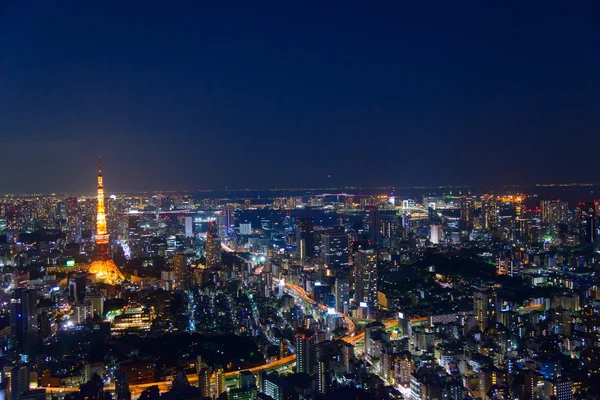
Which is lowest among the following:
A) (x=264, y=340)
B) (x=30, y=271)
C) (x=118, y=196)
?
(x=264, y=340)

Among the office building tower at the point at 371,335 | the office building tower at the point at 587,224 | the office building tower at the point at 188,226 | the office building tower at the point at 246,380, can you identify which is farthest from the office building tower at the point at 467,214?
the office building tower at the point at 246,380

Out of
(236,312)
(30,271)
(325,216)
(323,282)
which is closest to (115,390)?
(236,312)

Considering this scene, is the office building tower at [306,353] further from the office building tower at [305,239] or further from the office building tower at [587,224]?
the office building tower at [587,224]

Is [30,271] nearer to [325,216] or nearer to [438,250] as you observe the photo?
[438,250]

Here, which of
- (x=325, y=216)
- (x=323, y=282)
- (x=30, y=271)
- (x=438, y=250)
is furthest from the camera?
(x=325, y=216)

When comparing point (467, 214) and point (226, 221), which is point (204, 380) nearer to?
point (467, 214)

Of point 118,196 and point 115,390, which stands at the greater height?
point 118,196
